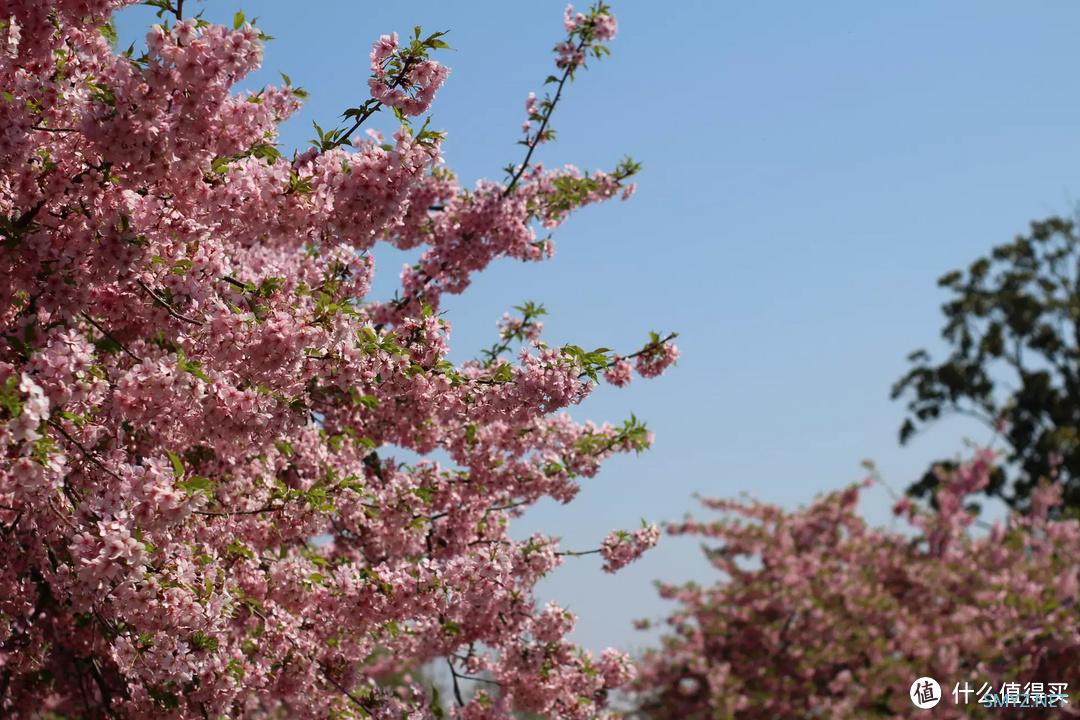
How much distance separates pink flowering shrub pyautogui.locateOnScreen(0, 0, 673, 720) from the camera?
14.2ft

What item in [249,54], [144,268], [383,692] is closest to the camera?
[249,54]

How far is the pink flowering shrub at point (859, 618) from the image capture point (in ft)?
47.9

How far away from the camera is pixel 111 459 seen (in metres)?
4.85

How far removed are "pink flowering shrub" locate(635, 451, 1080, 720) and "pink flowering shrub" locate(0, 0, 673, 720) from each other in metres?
9.94

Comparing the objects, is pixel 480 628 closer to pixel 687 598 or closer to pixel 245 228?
pixel 245 228

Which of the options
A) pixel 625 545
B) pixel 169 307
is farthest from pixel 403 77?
pixel 625 545

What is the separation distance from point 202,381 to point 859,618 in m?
15.3

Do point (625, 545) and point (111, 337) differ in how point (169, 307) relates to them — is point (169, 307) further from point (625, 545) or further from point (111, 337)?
point (625, 545)

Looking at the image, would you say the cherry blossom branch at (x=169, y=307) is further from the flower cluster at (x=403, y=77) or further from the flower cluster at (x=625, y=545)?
the flower cluster at (x=625, y=545)

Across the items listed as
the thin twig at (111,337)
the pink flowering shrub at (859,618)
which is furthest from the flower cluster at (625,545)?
the pink flowering shrub at (859,618)

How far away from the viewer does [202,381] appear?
4523mm

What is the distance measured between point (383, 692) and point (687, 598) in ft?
47.2

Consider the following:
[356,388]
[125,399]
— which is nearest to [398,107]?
[125,399]

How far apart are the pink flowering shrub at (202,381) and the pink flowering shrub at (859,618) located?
9.94 meters
